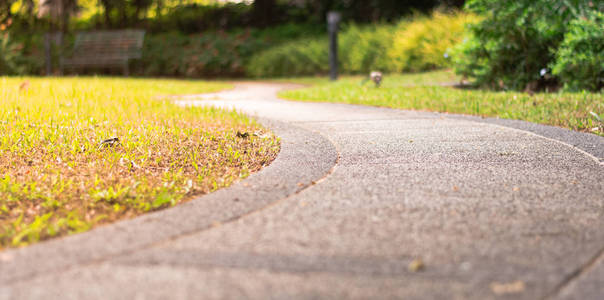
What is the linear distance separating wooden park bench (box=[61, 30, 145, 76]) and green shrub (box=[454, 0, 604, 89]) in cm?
1019

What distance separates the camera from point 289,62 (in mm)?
15398

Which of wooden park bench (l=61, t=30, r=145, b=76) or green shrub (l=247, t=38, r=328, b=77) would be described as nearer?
green shrub (l=247, t=38, r=328, b=77)

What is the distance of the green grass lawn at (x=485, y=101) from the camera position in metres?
5.47

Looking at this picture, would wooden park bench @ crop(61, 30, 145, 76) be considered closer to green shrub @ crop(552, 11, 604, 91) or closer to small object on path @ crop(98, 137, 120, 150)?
green shrub @ crop(552, 11, 604, 91)

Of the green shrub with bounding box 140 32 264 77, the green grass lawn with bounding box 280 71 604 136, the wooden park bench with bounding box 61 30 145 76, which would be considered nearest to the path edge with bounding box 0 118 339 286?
the green grass lawn with bounding box 280 71 604 136

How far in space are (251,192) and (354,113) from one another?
383 centimetres

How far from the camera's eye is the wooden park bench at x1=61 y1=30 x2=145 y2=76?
15.4m

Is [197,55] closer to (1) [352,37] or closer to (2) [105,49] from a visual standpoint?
(2) [105,49]

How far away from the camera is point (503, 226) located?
2.48 metres

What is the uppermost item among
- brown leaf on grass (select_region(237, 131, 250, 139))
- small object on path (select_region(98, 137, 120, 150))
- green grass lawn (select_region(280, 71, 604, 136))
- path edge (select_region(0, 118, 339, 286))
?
green grass lawn (select_region(280, 71, 604, 136))

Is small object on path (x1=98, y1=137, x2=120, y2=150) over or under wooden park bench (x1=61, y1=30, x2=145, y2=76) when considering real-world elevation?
under

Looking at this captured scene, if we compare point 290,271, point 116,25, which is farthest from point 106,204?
point 116,25

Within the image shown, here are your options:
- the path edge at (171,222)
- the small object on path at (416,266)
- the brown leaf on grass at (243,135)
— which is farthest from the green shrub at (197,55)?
the small object on path at (416,266)

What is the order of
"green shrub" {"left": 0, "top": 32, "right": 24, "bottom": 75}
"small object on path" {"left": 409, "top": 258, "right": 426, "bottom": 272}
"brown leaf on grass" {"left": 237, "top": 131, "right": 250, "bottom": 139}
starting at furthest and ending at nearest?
1. "green shrub" {"left": 0, "top": 32, "right": 24, "bottom": 75}
2. "brown leaf on grass" {"left": 237, "top": 131, "right": 250, "bottom": 139}
3. "small object on path" {"left": 409, "top": 258, "right": 426, "bottom": 272}
